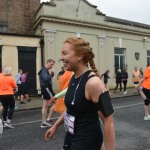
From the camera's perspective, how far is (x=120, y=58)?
21.1 metres

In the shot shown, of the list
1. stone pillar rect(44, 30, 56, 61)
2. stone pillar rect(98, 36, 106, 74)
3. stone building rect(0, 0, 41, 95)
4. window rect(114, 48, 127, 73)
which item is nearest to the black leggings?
stone building rect(0, 0, 41, 95)

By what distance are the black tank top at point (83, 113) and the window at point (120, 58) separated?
61.2 feet

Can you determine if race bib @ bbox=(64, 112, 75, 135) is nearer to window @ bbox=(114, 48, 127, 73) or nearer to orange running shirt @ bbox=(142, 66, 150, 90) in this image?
orange running shirt @ bbox=(142, 66, 150, 90)

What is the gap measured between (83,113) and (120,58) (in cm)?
1927

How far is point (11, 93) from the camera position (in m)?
7.73

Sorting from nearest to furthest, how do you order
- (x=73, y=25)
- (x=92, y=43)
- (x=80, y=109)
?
(x=80, y=109), (x=73, y=25), (x=92, y=43)

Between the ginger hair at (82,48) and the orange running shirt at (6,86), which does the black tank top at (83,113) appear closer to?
the ginger hair at (82,48)

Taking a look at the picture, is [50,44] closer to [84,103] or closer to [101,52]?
[101,52]

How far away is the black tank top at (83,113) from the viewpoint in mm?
2223

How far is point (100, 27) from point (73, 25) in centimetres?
244

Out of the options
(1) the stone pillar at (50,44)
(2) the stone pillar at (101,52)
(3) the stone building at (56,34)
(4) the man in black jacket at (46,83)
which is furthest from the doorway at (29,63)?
(4) the man in black jacket at (46,83)

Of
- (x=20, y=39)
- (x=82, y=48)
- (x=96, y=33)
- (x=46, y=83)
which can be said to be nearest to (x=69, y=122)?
(x=82, y=48)

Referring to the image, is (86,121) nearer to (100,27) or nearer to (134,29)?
(100,27)

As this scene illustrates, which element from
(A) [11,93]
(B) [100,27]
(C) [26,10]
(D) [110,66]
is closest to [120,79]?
(D) [110,66]
